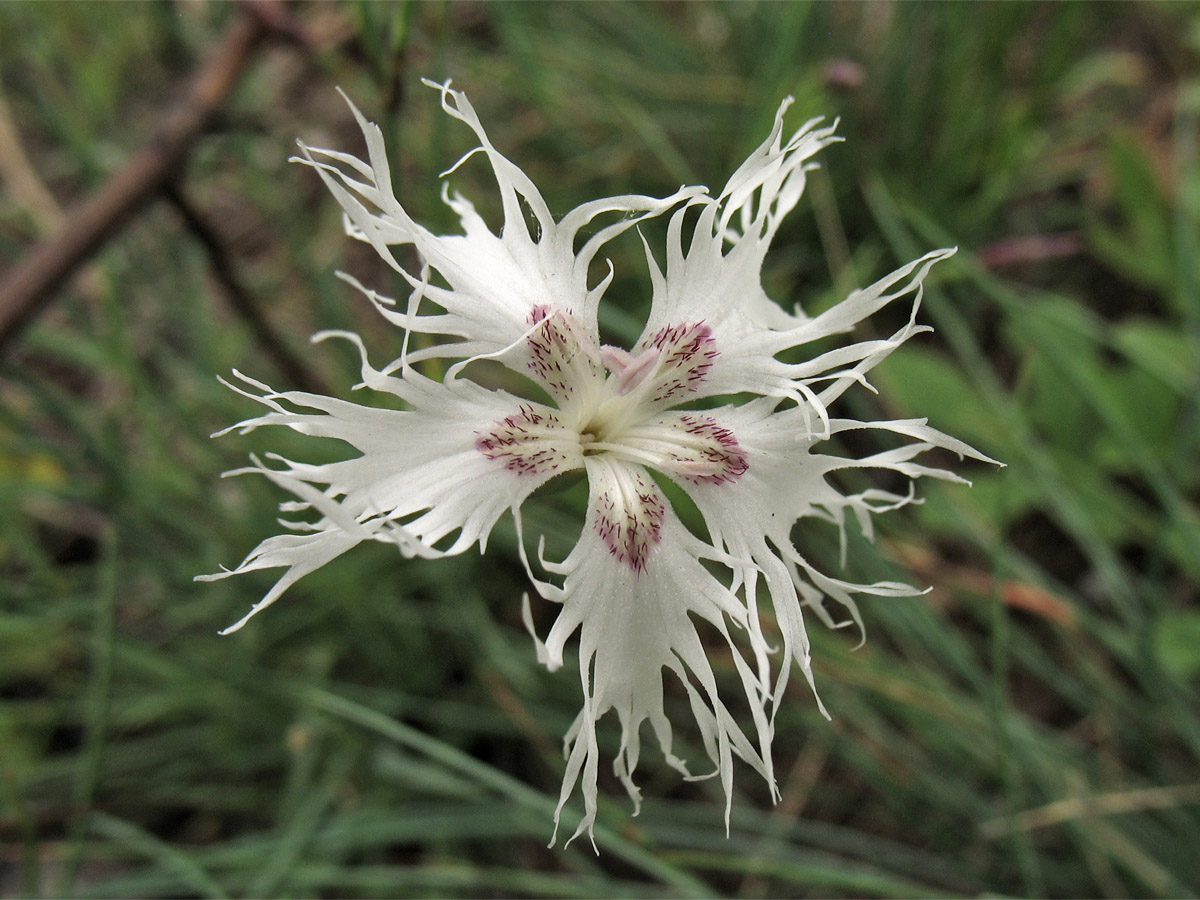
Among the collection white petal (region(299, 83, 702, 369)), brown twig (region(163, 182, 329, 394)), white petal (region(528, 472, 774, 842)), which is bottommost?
white petal (region(528, 472, 774, 842))

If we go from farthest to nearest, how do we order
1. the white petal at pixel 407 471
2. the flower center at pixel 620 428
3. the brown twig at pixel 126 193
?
1. the brown twig at pixel 126 193
2. the flower center at pixel 620 428
3. the white petal at pixel 407 471

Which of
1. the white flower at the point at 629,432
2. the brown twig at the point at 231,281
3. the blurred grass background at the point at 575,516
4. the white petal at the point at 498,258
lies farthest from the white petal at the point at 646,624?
the brown twig at the point at 231,281

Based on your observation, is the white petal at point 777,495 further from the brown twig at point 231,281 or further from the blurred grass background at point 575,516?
the brown twig at point 231,281

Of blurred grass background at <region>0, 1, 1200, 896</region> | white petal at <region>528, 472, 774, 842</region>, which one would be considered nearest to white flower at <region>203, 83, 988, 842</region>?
white petal at <region>528, 472, 774, 842</region>

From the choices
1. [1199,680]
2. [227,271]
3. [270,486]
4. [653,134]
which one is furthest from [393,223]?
[1199,680]

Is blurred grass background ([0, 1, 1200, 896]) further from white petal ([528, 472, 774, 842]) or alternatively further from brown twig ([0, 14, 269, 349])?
white petal ([528, 472, 774, 842])

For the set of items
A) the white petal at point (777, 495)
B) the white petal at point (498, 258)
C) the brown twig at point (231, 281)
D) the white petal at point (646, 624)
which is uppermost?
the brown twig at point (231, 281)

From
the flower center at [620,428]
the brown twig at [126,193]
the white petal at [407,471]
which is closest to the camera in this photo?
the white petal at [407,471]

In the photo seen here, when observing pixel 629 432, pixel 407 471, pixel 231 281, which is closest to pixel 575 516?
pixel 231 281
